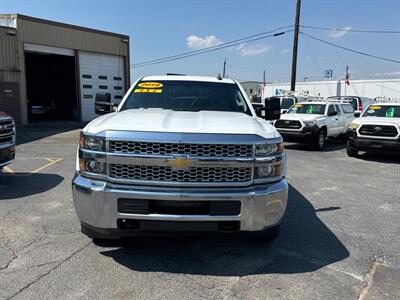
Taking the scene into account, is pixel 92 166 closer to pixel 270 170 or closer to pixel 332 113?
pixel 270 170

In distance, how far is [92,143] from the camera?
3.56 meters

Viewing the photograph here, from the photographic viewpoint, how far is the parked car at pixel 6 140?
6844 mm

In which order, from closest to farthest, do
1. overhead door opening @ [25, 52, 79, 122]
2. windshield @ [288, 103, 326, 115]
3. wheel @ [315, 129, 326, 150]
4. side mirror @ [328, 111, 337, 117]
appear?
wheel @ [315, 129, 326, 150] → side mirror @ [328, 111, 337, 117] → windshield @ [288, 103, 326, 115] → overhead door opening @ [25, 52, 79, 122]

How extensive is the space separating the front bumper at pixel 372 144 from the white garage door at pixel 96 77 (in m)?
15.9

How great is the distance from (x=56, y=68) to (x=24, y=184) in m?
22.8

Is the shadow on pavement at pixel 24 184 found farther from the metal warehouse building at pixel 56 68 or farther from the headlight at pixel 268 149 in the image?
the metal warehouse building at pixel 56 68

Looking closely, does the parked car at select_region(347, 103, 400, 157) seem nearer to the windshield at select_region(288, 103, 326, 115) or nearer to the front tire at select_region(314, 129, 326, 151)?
the front tire at select_region(314, 129, 326, 151)

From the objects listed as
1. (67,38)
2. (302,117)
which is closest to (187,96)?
(302,117)

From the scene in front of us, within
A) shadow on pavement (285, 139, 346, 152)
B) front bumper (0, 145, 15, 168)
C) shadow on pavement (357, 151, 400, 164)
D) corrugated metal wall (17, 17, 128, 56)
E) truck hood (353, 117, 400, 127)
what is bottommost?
shadow on pavement (285, 139, 346, 152)

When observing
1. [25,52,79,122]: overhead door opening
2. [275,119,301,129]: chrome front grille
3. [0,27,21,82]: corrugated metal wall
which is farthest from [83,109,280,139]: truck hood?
[25,52,79,122]: overhead door opening

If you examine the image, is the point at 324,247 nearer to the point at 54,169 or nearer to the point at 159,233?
the point at 159,233

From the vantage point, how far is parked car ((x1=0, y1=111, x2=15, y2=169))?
684 centimetres

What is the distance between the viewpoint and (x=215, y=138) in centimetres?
347

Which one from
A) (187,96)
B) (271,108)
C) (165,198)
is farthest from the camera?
(271,108)
